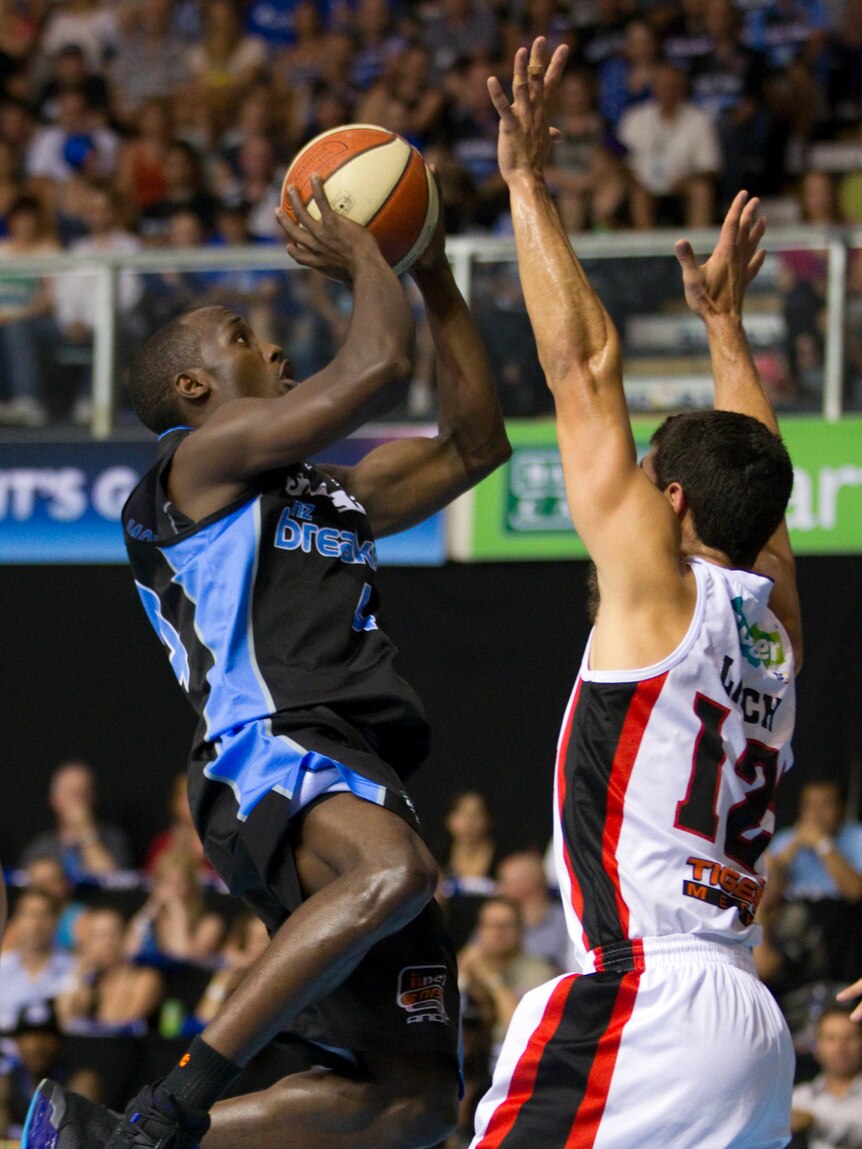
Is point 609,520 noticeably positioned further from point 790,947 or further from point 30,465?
point 30,465

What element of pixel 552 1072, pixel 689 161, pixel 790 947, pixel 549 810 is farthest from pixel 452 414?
pixel 689 161

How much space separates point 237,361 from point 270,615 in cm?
81

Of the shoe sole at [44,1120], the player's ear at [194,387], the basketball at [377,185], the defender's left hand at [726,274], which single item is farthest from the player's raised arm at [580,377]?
the shoe sole at [44,1120]

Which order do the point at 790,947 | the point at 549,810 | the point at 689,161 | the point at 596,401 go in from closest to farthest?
the point at 596,401, the point at 790,947, the point at 549,810, the point at 689,161

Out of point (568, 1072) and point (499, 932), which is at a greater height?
point (568, 1072)

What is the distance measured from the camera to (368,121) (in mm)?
13008

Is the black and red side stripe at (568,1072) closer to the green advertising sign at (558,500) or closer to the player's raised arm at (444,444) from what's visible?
the player's raised arm at (444,444)

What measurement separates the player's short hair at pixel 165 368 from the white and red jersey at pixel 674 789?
1604mm

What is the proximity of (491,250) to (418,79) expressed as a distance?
3.08 metres

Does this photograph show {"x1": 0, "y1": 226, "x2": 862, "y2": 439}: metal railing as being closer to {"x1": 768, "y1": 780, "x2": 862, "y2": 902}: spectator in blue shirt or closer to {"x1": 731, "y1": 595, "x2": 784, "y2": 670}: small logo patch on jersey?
{"x1": 768, "y1": 780, "x2": 862, "y2": 902}: spectator in blue shirt

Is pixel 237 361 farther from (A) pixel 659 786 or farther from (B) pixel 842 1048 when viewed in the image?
(B) pixel 842 1048

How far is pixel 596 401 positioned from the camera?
4129 millimetres

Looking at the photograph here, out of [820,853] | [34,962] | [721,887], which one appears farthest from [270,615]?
[34,962]

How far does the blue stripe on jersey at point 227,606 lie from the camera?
14.9 feet
